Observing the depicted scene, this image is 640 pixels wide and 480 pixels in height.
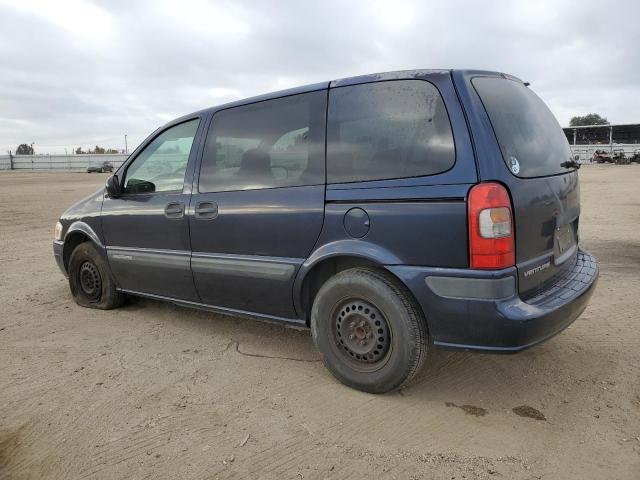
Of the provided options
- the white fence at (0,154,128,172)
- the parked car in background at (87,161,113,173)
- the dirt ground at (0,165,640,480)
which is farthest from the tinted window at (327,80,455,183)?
the white fence at (0,154,128,172)

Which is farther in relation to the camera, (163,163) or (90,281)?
(90,281)

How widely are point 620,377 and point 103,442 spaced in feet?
9.94

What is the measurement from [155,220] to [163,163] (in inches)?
19.2

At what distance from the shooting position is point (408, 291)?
9.45 feet

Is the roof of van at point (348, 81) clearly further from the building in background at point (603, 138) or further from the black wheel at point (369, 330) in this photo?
the building in background at point (603, 138)

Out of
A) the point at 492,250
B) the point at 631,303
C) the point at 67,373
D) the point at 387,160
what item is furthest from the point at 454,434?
the point at 631,303

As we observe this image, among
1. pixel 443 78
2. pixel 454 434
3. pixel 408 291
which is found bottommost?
pixel 454 434

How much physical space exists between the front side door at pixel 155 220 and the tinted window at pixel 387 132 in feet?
4.50

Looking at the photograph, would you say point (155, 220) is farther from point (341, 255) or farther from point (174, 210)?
point (341, 255)

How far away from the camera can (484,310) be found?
2586 mm

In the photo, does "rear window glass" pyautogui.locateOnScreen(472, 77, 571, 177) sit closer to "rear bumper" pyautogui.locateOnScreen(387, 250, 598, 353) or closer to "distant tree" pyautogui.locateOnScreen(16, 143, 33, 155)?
"rear bumper" pyautogui.locateOnScreen(387, 250, 598, 353)

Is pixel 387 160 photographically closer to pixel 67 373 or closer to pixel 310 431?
pixel 310 431

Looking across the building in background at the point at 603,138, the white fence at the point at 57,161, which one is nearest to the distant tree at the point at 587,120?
the building in background at the point at 603,138

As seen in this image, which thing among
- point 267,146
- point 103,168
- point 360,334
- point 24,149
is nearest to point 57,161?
point 103,168
